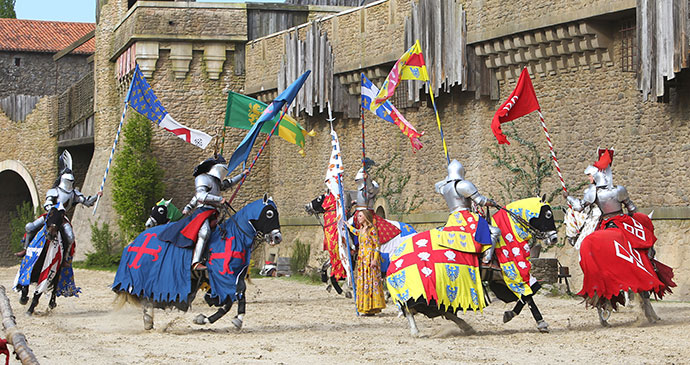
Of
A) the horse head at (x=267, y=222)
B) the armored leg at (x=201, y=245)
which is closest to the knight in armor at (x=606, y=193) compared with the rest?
the horse head at (x=267, y=222)

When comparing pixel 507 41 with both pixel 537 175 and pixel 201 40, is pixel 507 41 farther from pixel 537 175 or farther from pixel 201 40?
pixel 201 40

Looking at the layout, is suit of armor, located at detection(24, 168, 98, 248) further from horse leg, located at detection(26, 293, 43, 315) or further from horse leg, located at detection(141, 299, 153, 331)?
horse leg, located at detection(141, 299, 153, 331)

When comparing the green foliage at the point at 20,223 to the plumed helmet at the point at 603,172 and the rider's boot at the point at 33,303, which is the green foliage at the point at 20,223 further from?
the plumed helmet at the point at 603,172

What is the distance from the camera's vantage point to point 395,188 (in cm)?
2214

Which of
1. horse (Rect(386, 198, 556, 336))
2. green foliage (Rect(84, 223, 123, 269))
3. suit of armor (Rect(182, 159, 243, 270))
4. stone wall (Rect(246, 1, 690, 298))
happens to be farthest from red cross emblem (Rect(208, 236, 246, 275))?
green foliage (Rect(84, 223, 123, 269))

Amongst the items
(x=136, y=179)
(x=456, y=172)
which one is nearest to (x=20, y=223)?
(x=136, y=179)

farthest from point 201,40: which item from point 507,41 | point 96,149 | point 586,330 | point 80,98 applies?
point 586,330

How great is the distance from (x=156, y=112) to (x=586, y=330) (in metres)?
6.54

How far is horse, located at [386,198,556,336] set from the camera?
32.1 ft

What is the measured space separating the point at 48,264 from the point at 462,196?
553 cm

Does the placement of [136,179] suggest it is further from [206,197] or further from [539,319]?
[539,319]

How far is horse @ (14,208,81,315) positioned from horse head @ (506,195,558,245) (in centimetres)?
564

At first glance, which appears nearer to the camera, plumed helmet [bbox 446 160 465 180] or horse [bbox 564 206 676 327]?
plumed helmet [bbox 446 160 465 180]

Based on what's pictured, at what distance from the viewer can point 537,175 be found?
701 inches
